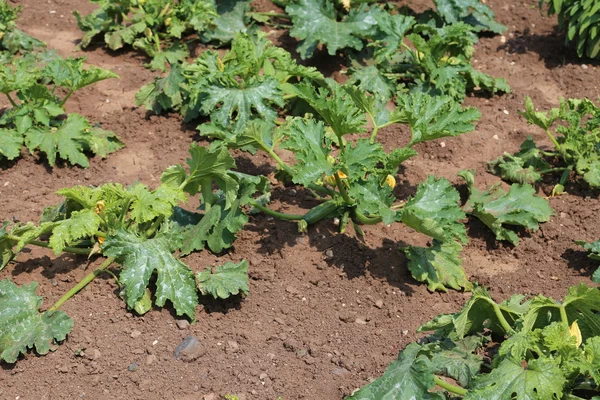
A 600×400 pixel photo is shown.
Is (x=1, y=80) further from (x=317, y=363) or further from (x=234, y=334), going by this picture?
(x=317, y=363)

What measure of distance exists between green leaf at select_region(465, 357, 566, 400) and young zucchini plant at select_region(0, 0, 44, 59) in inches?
204

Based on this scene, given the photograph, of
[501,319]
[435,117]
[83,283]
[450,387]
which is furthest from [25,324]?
[435,117]

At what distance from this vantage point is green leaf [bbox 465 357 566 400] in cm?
389

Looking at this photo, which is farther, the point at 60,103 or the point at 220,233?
the point at 60,103

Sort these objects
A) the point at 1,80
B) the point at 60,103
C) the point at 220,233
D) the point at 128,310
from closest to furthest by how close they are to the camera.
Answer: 1. the point at 128,310
2. the point at 220,233
3. the point at 1,80
4. the point at 60,103

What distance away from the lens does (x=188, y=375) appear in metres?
4.63

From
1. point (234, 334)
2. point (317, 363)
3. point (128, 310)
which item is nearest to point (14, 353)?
point (128, 310)

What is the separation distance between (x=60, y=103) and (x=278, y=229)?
6.88ft

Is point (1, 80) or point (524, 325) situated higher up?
point (524, 325)

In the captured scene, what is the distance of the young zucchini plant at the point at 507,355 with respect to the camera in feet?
13.1

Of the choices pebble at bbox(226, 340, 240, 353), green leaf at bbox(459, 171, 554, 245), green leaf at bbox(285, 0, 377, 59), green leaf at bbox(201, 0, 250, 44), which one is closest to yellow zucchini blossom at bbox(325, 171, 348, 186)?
green leaf at bbox(459, 171, 554, 245)

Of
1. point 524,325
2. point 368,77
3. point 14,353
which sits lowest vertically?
point 14,353

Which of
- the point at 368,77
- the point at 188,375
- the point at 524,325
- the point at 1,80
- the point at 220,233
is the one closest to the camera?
the point at 524,325

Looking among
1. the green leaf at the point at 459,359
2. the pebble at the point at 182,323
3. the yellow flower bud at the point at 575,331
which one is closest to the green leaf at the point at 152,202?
the pebble at the point at 182,323
